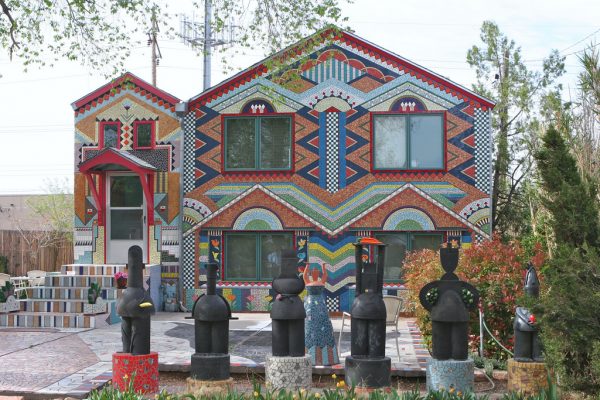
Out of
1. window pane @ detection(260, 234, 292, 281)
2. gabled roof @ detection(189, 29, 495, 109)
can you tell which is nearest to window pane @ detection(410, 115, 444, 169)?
gabled roof @ detection(189, 29, 495, 109)

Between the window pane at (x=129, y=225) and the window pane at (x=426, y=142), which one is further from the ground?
the window pane at (x=426, y=142)

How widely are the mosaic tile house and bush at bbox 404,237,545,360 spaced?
19.6 feet

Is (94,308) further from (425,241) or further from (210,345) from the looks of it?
(210,345)

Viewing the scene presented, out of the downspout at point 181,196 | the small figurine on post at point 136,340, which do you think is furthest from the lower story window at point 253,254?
the small figurine on post at point 136,340

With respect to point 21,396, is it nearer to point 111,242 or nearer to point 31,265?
point 111,242

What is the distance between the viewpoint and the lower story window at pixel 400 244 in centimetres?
1847

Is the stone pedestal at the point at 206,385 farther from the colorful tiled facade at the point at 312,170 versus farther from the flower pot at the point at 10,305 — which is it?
the colorful tiled facade at the point at 312,170

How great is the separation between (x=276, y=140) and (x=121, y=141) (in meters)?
3.76

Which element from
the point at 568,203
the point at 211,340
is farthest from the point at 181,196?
the point at 568,203

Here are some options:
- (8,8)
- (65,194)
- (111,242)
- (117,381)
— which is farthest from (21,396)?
(65,194)

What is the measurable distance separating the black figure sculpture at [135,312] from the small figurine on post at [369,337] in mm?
2196

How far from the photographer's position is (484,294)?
37.5ft

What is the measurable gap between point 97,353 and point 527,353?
6.70 m

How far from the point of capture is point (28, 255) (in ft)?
87.7
